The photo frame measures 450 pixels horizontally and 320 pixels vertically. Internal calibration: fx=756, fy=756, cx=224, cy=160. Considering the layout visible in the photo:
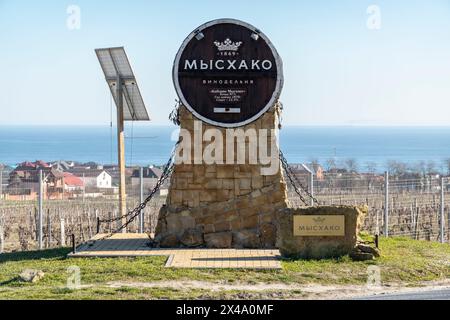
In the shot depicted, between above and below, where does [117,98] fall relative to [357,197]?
above

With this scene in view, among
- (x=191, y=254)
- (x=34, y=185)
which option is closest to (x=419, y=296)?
(x=191, y=254)

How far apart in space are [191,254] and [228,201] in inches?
67.4

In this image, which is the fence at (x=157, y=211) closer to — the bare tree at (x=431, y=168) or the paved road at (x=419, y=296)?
the paved road at (x=419, y=296)

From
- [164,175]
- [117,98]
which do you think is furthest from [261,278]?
[117,98]

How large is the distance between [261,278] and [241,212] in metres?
3.30

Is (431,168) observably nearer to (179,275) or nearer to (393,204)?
(393,204)

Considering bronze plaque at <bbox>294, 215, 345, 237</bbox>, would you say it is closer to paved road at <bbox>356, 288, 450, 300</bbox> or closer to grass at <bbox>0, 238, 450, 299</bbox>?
grass at <bbox>0, 238, 450, 299</bbox>

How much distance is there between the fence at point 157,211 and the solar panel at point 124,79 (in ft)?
25.2

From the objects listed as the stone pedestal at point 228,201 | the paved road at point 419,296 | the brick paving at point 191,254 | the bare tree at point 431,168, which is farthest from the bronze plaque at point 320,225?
the bare tree at point 431,168

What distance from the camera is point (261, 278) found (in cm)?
1535

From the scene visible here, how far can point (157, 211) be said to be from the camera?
40.0m

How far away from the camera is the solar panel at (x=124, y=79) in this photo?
20.4 m

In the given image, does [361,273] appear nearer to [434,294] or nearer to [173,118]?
[434,294]
